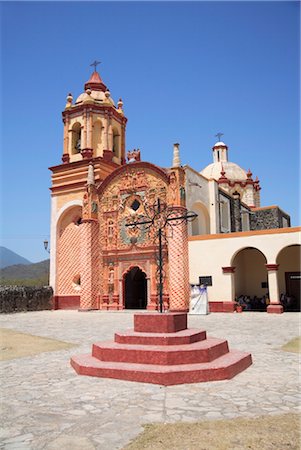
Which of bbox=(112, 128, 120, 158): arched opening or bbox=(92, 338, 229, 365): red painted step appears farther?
bbox=(112, 128, 120, 158): arched opening

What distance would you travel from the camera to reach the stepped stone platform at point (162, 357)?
230 inches

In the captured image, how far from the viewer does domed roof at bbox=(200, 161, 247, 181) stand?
3297 centimetres

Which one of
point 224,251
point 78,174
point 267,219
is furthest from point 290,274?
point 78,174

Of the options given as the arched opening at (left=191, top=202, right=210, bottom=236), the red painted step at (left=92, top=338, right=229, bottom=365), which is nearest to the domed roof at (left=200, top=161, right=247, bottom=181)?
the arched opening at (left=191, top=202, right=210, bottom=236)

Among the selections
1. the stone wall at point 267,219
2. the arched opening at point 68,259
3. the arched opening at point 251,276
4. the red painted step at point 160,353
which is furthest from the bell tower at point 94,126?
the red painted step at point 160,353

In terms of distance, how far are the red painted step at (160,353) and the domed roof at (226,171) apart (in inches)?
1068

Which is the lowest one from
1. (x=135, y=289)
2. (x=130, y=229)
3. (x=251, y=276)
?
(x=135, y=289)

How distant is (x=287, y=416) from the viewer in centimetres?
419

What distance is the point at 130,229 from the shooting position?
22.1 m

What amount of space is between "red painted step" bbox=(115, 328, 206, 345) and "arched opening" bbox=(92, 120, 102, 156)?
19851 millimetres

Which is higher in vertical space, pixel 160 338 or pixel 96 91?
pixel 96 91

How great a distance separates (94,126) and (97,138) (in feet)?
2.66

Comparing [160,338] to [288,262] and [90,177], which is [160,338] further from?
[90,177]

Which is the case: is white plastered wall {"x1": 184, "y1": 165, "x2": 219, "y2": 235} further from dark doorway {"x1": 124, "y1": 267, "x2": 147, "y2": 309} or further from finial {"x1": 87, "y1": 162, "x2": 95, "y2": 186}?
finial {"x1": 87, "y1": 162, "x2": 95, "y2": 186}
